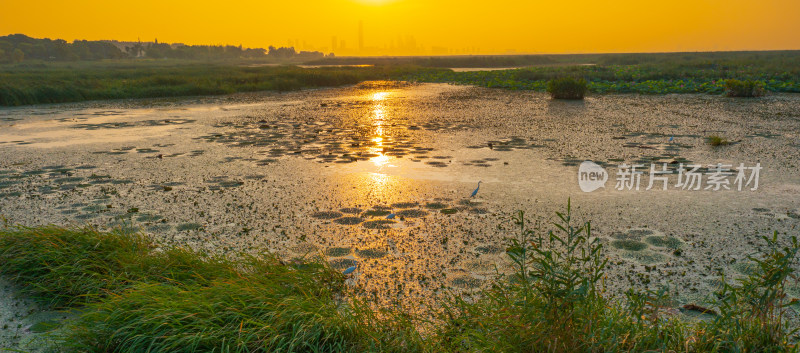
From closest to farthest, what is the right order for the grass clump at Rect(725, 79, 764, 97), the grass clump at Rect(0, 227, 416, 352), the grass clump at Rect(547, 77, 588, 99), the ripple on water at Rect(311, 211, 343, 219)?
the grass clump at Rect(0, 227, 416, 352), the ripple on water at Rect(311, 211, 343, 219), the grass clump at Rect(725, 79, 764, 97), the grass clump at Rect(547, 77, 588, 99)

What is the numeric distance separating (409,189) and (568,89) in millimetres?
14895

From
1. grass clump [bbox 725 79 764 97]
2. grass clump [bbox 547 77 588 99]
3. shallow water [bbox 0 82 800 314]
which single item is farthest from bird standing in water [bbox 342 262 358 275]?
grass clump [bbox 725 79 764 97]

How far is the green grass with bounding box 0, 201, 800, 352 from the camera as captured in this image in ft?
7.75

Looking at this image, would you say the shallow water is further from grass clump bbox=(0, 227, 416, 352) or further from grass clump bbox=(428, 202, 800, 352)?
grass clump bbox=(428, 202, 800, 352)

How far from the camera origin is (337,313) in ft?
9.64

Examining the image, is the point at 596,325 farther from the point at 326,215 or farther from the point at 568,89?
the point at 568,89

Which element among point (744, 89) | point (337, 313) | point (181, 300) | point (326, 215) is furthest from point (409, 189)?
→ point (744, 89)

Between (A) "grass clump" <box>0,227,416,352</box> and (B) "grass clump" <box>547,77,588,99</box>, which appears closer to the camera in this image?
(A) "grass clump" <box>0,227,416,352</box>

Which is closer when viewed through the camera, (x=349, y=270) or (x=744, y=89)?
(x=349, y=270)

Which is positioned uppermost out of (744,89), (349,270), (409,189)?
(744,89)

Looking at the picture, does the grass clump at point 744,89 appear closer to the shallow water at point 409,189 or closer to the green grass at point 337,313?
the shallow water at point 409,189

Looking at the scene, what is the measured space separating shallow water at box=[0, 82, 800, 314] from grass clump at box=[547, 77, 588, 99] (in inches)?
203

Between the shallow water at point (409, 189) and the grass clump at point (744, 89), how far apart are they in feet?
17.9

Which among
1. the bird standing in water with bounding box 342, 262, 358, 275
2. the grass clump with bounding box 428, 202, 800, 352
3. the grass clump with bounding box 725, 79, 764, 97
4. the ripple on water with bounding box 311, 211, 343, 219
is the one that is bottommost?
the bird standing in water with bounding box 342, 262, 358, 275
